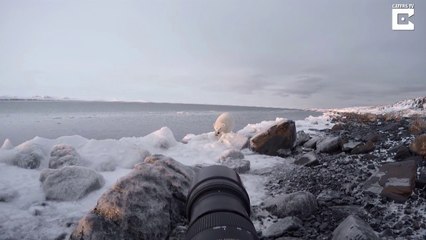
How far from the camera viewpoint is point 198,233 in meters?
2.05

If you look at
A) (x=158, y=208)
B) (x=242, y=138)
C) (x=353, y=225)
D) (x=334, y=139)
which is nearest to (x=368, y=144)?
(x=334, y=139)

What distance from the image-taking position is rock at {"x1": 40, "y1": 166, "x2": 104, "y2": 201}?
5.93m

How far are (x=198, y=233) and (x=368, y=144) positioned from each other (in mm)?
8428

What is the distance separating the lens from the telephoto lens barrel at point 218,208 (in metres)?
2.02

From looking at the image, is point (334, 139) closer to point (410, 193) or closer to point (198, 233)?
point (410, 193)

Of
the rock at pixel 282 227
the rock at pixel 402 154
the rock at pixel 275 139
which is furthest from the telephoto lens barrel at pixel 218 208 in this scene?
the rock at pixel 275 139

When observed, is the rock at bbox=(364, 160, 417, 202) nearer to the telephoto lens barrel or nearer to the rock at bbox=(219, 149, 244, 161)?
the telephoto lens barrel

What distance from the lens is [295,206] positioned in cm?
527

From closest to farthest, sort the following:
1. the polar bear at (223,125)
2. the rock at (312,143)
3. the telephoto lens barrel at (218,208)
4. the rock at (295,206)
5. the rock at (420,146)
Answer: the telephoto lens barrel at (218,208)
the rock at (295,206)
the rock at (420,146)
the rock at (312,143)
the polar bear at (223,125)

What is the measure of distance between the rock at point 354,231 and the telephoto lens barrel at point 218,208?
198 centimetres

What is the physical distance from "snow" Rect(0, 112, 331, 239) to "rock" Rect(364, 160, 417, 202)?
2217 millimetres

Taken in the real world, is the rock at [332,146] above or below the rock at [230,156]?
above

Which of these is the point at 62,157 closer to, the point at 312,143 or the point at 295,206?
the point at 295,206

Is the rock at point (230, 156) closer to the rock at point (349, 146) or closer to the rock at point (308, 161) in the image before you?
the rock at point (308, 161)
